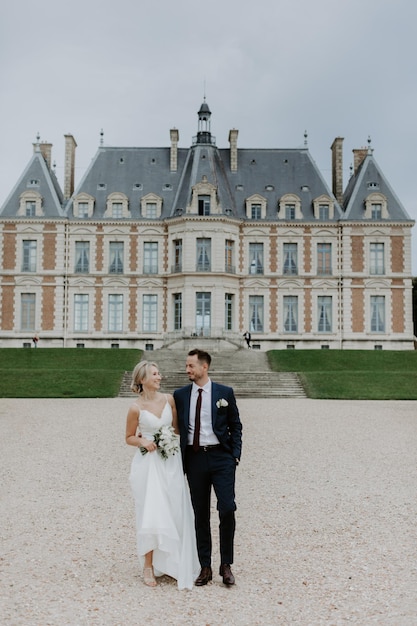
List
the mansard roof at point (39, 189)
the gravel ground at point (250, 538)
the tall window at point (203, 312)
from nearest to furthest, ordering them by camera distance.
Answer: the gravel ground at point (250, 538), the tall window at point (203, 312), the mansard roof at point (39, 189)

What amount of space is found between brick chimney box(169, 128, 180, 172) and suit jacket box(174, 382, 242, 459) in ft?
113

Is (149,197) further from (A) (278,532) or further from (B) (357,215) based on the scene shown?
(A) (278,532)

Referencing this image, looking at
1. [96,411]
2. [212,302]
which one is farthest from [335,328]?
[96,411]

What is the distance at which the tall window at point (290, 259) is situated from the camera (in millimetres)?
36875

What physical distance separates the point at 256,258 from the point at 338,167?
7.11 m

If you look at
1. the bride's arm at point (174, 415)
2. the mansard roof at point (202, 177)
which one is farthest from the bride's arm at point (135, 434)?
the mansard roof at point (202, 177)

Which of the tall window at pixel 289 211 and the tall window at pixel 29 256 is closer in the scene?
the tall window at pixel 29 256

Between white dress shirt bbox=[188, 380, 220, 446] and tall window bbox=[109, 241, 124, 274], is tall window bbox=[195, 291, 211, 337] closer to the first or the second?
tall window bbox=[109, 241, 124, 274]

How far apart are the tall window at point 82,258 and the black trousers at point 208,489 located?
106 ft

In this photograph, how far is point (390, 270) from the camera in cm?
3672

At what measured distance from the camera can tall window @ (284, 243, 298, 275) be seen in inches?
1452

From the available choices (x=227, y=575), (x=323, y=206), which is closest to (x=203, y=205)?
(x=323, y=206)

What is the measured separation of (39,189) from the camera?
3744cm

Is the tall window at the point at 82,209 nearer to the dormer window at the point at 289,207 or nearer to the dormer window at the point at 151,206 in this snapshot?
the dormer window at the point at 151,206
